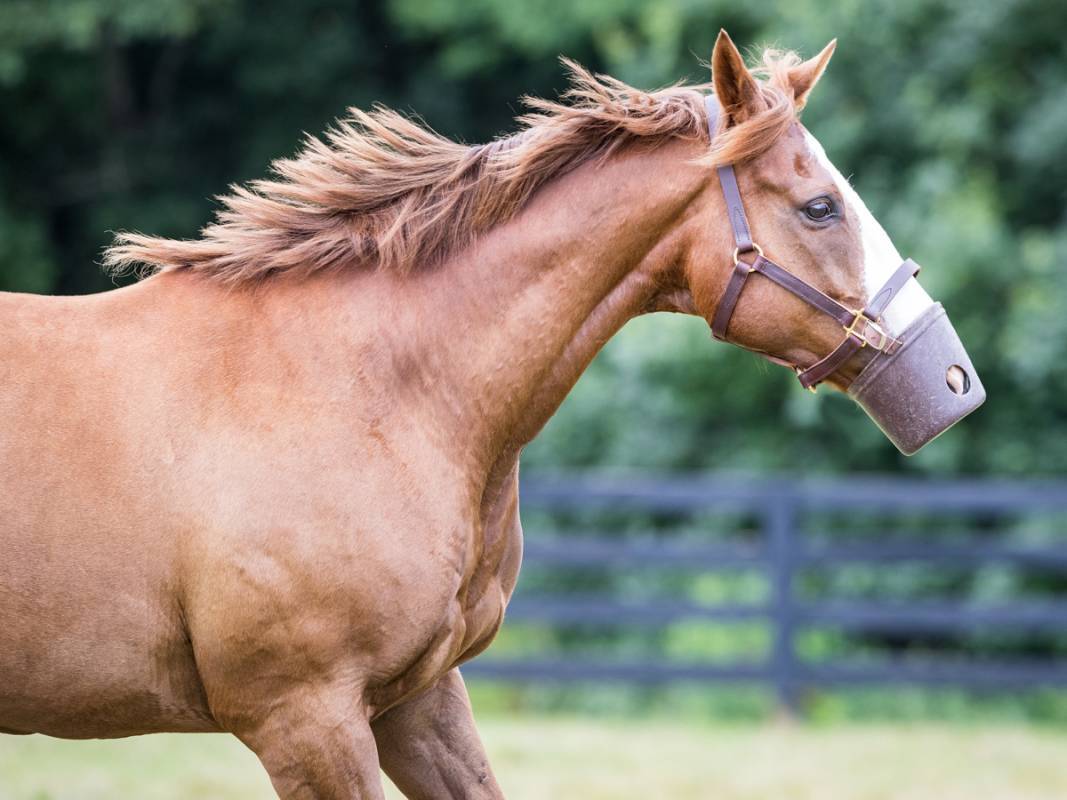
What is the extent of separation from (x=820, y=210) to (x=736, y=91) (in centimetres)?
35

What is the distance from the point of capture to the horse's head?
2949 mm

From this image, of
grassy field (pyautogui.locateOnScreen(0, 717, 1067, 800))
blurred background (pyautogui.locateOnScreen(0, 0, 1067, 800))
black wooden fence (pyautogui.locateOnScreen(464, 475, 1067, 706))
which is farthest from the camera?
black wooden fence (pyautogui.locateOnScreen(464, 475, 1067, 706))

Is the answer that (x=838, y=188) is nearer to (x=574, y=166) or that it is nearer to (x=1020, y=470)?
(x=574, y=166)

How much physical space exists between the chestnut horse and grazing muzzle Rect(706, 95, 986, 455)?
0.11 feet

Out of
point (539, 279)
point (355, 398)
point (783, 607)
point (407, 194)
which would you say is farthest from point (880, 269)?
point (783, 607)

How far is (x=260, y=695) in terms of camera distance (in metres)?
Answer: 2.80

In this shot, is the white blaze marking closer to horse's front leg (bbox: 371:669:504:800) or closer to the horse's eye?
the horse's eye

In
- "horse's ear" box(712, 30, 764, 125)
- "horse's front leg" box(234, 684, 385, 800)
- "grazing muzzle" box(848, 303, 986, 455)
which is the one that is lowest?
"horse's front leg" box(234, 684, 385, 800)

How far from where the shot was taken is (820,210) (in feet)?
9.68

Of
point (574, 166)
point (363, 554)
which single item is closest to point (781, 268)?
point (574, 166)

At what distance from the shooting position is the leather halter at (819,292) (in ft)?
9.64

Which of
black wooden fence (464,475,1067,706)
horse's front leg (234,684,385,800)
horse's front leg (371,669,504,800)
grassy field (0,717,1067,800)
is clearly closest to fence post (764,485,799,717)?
black wooden fence (464,475,1067,706)

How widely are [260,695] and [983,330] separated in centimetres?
798

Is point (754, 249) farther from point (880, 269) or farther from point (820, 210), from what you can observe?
point (880, 269)
